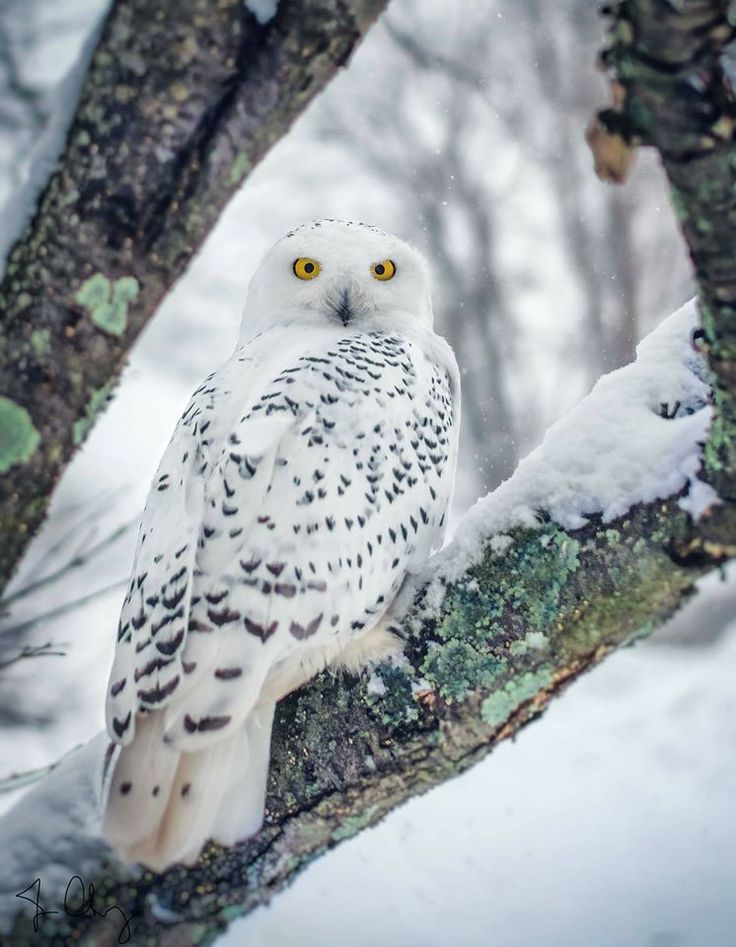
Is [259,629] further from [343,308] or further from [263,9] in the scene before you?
[343,308]

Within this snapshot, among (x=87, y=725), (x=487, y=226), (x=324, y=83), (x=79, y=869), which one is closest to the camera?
(x=324, y=83)

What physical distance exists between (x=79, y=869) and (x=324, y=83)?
124 centimetres

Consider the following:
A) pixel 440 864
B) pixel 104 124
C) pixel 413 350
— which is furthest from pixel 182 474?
pixel 440 864

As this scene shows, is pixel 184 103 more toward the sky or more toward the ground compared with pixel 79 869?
more toward the sky

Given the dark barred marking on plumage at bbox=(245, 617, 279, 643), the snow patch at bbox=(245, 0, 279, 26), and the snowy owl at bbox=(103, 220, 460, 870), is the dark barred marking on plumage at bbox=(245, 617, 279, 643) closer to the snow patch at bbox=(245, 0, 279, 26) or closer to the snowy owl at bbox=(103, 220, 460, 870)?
the snowy owl at bbox=(103, 220, 460, 870)

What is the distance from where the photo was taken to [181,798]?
144 cm

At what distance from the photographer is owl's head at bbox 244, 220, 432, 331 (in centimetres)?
241

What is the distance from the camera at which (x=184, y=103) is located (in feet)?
3.36

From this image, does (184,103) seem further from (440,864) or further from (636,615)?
(440,864)

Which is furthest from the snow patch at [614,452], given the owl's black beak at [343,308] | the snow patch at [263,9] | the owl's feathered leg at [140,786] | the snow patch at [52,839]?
the owl's black beak at [343,308]

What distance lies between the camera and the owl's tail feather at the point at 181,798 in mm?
1421

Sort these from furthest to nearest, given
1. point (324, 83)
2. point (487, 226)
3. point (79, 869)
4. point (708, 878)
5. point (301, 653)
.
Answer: point (487, 226), point (708, 878), point (301, 653), point (79, 869), point (324, 83)

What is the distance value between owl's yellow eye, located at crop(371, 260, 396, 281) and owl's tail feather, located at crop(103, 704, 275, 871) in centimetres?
140
